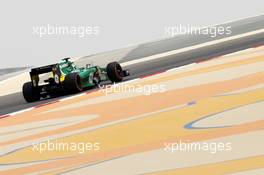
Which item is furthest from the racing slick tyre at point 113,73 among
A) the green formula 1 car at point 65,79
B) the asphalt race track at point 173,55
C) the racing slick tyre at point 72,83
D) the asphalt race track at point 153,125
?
the racing slick tyre at point 72,83

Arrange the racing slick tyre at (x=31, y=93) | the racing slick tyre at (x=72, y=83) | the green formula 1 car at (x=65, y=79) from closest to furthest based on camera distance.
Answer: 1. the racing slick tyre at (x=72, y=83)
2. the green formula 1 car at (x=65, y=79)
3. the racing slick tyre at (x=31, y=93)

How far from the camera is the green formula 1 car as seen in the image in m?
15.2

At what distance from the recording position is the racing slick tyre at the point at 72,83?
15050mm

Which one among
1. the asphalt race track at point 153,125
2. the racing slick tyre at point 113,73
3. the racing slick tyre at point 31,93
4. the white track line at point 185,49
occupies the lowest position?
the white track line at point 185,49

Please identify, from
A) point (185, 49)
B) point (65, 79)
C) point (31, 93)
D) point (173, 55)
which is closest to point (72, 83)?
point (65, 79)

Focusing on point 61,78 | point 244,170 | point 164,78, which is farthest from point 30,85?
point 244,170

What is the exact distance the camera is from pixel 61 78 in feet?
50.3

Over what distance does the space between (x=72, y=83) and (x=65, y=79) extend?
11.3 inches

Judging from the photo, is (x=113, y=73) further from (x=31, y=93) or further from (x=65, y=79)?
(x=31, y=93)

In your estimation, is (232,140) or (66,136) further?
(66,136)

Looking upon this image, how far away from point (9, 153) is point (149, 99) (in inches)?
136

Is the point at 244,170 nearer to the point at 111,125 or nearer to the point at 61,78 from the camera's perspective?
the point at 111,125

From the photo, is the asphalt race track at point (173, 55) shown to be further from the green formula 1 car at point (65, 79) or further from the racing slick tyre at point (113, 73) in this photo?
the racing slick tyre at point (113, 73)

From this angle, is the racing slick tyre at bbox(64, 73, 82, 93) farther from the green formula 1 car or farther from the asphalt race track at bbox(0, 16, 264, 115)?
the asphalt race track at bbox(0, 16, 264, 115)
